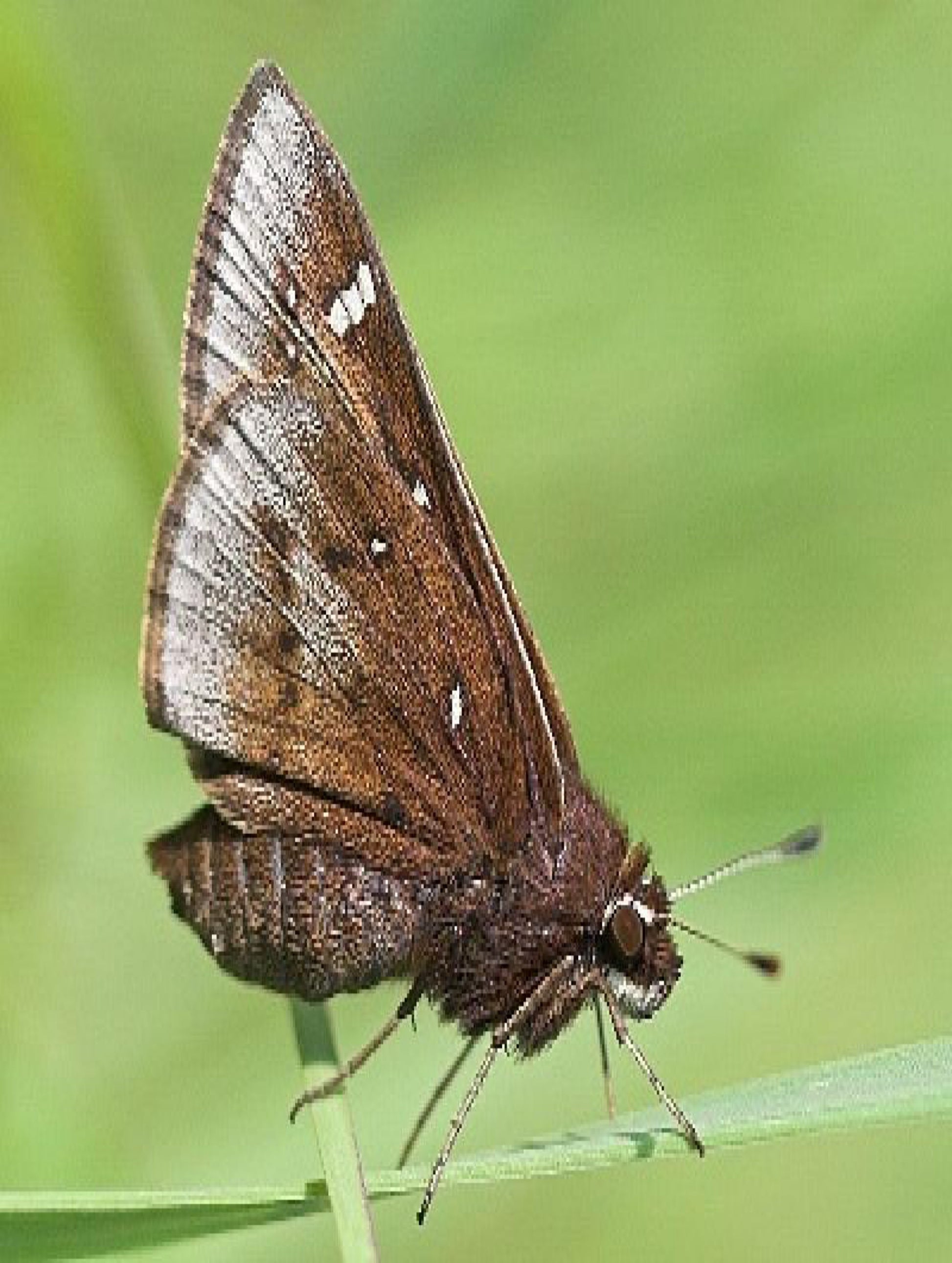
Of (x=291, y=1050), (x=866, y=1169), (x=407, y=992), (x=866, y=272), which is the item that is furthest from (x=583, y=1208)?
(x=866, y=272)

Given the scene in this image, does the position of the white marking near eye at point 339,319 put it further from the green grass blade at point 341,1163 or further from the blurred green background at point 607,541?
the green grass blade at point 341,1163

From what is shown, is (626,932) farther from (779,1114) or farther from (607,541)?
(607,541)

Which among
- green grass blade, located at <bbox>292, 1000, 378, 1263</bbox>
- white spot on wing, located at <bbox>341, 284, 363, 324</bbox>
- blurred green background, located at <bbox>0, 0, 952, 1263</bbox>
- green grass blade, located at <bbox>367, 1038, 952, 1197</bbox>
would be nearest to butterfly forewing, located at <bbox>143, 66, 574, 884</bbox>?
white spot on wing, located at <bbox>341, 284, 363, 324</bbox>

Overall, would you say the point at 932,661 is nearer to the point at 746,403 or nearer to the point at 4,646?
the point at 746,403

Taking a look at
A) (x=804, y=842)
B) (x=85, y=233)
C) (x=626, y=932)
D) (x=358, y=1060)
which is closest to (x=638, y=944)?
(x=626, y=932)

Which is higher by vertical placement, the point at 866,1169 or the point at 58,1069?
the point at 58,1069

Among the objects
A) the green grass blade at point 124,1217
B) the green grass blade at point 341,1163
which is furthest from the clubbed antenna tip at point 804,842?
the green grass blade at point 124,1217
